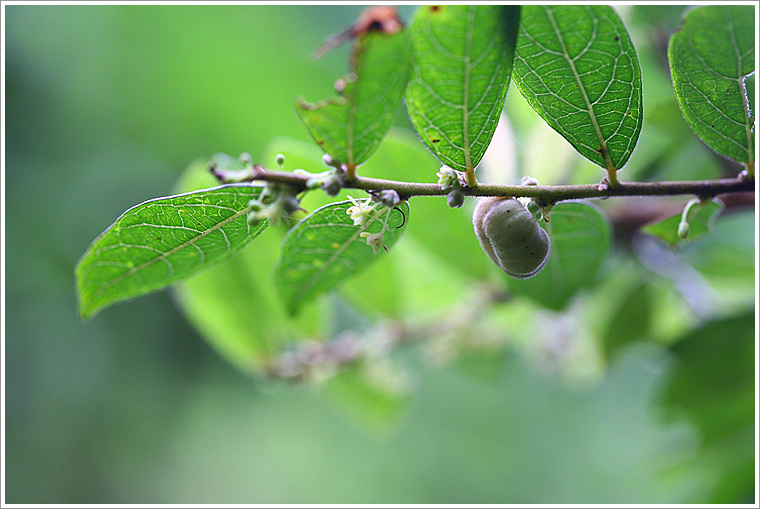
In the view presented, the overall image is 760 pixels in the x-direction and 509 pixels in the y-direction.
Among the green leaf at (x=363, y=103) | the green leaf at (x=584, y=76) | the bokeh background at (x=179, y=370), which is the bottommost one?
the bokeh background at (x=179, y=370)

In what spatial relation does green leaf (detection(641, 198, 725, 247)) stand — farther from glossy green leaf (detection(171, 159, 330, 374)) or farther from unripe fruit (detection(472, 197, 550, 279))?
glossy green leaf (detection(171, 159, 330, 374))

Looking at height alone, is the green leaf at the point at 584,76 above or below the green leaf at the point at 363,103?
above

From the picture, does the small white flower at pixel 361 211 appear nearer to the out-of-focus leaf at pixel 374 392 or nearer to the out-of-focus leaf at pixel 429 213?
the out-of-focus leaf at pixel 429 213

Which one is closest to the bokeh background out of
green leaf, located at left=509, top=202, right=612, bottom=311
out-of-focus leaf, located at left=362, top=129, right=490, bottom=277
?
out-of-focus leaf, located at left=362, top=129, right=490, bottom=277

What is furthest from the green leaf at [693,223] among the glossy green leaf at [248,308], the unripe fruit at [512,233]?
the glossy green leaf at [248,308]

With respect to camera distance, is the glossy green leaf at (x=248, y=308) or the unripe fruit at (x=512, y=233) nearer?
the unripe fruit at (x=512, y=233)

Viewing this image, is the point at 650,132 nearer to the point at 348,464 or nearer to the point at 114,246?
the point at 114,246

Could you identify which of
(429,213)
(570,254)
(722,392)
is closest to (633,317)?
(722,392)
